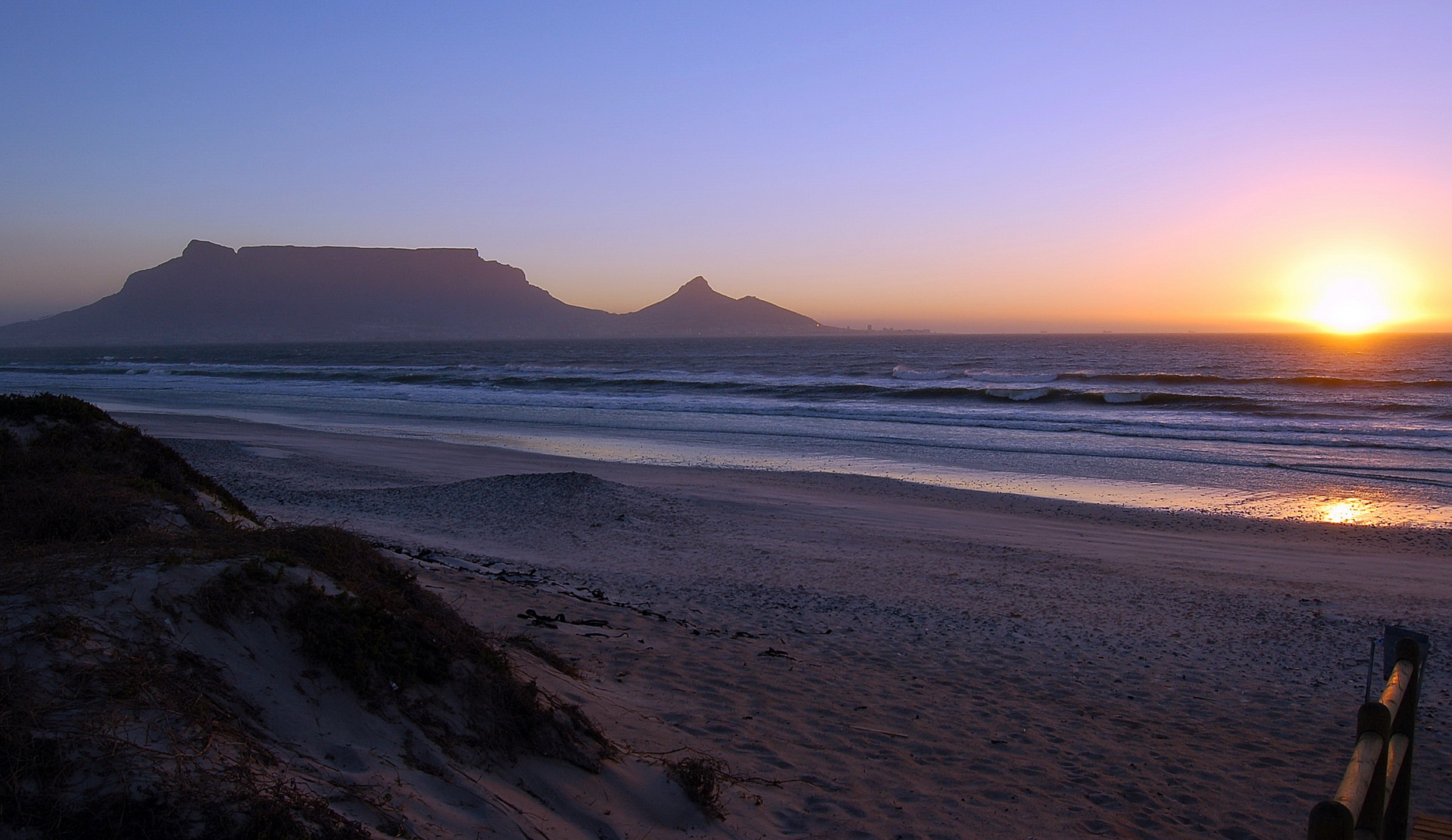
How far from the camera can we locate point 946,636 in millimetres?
7625

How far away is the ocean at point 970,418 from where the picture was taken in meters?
17.2

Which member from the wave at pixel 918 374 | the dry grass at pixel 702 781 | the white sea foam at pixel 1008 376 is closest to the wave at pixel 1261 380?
the white sea foam at pixel 1008 376

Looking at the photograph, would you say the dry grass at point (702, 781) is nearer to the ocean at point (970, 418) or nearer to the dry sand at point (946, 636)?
the dry sand at point (946, 636)

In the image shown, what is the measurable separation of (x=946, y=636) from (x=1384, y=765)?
16.3ft

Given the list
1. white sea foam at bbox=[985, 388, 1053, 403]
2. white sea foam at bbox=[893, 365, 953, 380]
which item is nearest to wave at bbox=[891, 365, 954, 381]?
white sea foam at bbox=[893, 365, 953, 380]

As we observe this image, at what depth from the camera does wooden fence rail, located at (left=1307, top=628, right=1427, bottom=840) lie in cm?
207

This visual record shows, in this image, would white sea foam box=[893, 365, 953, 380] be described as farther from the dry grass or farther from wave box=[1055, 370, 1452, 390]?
the dry grass

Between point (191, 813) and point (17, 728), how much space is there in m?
0.66

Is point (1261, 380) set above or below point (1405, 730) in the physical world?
above

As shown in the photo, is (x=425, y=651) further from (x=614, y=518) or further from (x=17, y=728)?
(x=614, y=518)

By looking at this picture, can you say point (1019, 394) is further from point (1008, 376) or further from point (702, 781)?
point (702, 781)

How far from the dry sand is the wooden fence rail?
1.53 m

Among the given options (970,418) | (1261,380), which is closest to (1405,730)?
(970,418)

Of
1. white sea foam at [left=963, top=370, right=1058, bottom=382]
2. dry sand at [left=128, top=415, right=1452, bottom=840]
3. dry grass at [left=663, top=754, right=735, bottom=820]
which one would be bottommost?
dry sand at [left=128, top=415, right=1452, bottom=840]
